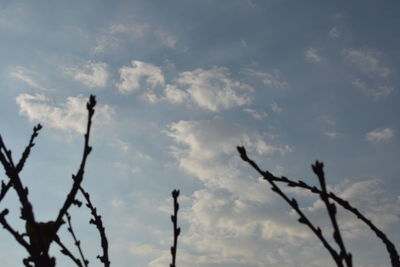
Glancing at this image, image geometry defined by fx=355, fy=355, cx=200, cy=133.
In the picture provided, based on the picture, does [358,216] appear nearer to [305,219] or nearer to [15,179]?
[305,219]

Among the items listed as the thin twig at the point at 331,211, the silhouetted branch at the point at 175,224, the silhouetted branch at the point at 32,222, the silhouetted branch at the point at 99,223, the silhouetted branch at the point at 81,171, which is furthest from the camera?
the silhouetted branch at the point at 99,223

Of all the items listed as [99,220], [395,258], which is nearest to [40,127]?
[99,220]

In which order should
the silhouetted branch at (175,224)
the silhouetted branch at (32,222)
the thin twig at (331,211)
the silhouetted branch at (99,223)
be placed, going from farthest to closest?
the silhouetted branch at (99,223), the silhouetted branch at (175,224), the silhouetted branch at (32,222), the thin twig at (331,211)

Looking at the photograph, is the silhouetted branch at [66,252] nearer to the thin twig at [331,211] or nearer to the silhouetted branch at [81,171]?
the silhouetted branch at [81,171]

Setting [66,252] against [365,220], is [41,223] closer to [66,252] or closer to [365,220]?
[66,252]

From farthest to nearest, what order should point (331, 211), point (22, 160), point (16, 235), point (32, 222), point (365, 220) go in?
point (22, 160)
point (365, 220)
point (16, 235)
point (32, 222)
point (331, 211)

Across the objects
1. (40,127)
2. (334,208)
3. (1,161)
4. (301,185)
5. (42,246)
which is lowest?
(42,246)

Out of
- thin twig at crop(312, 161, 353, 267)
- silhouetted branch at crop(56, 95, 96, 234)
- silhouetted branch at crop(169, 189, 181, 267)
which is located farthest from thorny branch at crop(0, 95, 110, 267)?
thin twig at crop(312, 161, 353, 267)

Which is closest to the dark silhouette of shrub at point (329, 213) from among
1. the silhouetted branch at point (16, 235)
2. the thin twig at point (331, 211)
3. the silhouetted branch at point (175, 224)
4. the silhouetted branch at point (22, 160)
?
the thin twig at point (331, 211)

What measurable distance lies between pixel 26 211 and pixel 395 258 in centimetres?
214

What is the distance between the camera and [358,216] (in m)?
2.36

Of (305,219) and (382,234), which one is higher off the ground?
(382,234)

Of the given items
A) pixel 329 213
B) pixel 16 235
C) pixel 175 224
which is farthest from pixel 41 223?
pixel 329 213

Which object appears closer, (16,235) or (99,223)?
(16,235)
